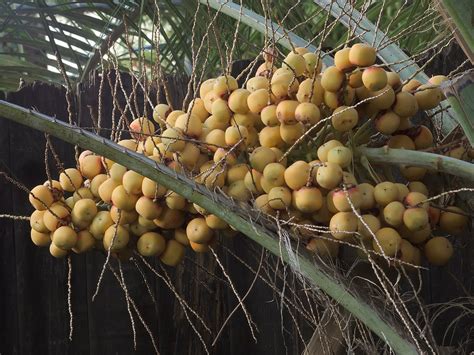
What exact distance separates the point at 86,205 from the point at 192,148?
20 centimetres

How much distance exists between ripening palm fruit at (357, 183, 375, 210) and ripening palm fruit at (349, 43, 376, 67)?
0.18m

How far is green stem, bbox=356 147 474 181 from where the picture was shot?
3.78ft

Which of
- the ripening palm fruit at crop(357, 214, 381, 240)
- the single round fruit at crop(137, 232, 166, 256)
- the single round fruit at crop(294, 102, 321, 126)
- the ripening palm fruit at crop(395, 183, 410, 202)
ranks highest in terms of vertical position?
the single round fruit at crop(294, 102, 321, 126)

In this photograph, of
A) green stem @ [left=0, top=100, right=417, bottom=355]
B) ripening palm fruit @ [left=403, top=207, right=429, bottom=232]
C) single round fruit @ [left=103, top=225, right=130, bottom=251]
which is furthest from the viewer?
single round fruit @ [left=103, top=225, right=130, bottom=251]

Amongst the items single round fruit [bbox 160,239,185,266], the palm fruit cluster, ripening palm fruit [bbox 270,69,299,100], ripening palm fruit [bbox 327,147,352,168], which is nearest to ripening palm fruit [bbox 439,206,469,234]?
the palm fruit cluster

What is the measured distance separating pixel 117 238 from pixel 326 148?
0.36 m

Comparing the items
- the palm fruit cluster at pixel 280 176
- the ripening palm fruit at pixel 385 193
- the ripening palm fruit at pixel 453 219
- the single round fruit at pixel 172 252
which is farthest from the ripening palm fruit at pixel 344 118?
the single round fruit at pixel 172 252

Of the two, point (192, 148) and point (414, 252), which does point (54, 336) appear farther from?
point (414, 252)

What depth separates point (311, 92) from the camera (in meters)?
1.20

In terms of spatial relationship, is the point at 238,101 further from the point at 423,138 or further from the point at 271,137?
the point at 423,138

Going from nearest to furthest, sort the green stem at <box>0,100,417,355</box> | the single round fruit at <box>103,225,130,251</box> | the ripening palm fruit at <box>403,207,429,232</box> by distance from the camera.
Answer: the green stem at <box>0,100,417,355</box>
the ripening palm fruit at <box>403,207,429,232</box>
the single round fruit at <box>103,225,130,251</box>

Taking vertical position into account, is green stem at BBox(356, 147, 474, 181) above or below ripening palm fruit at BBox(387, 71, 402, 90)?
below

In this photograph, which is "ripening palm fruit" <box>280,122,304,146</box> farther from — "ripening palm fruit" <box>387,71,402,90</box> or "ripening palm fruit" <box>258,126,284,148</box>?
"ripening palm fruit" <box>387,71,402,90</box>

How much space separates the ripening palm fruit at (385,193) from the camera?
1.18m
